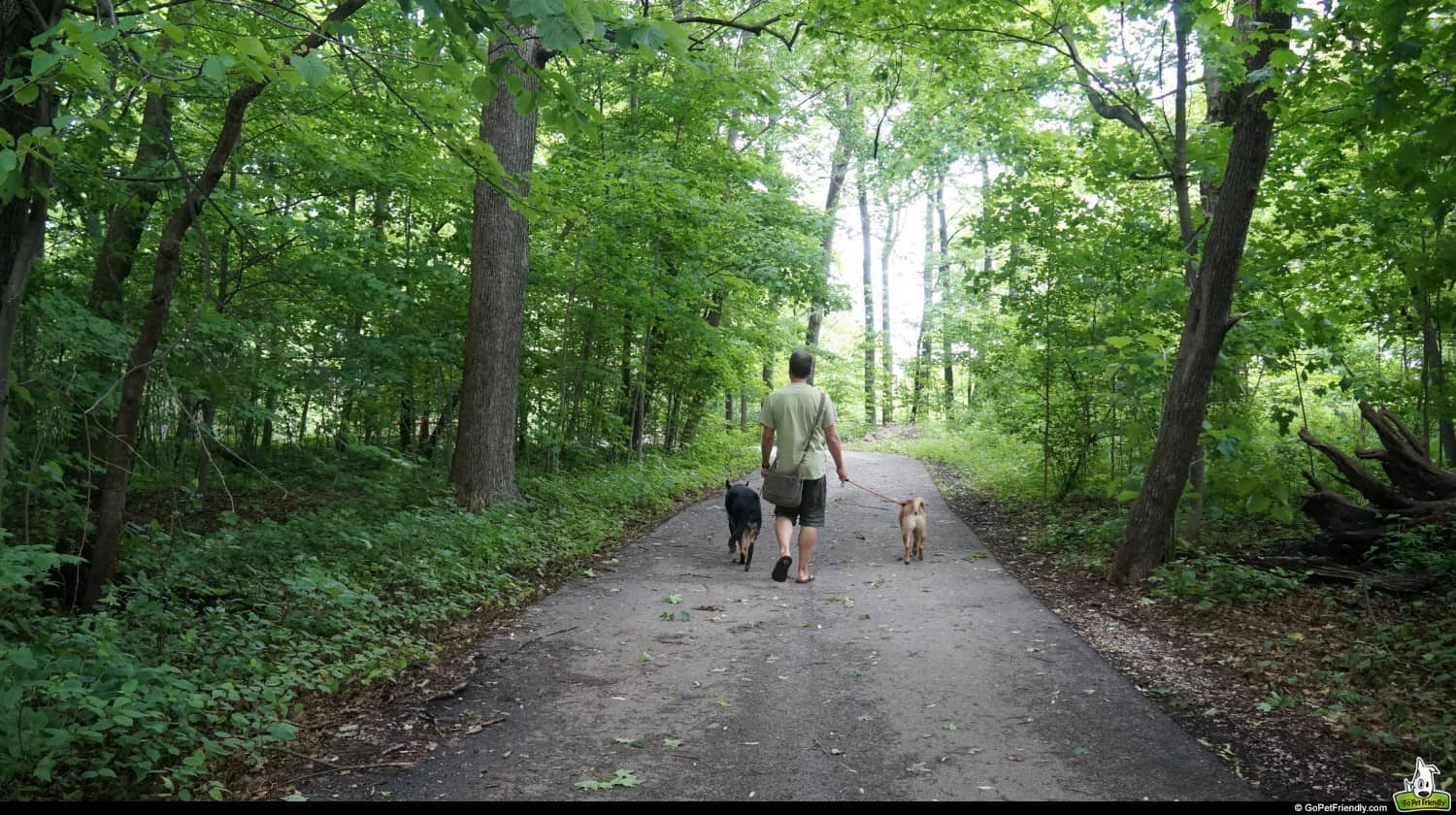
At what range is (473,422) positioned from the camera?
973cm

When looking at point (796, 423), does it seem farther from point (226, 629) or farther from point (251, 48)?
point (251, 48)

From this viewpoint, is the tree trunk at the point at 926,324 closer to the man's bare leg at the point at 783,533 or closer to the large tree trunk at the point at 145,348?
the man's bare leg at the point at 783,533

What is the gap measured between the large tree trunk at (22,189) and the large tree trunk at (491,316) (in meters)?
5.67

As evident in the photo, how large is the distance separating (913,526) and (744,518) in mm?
1807

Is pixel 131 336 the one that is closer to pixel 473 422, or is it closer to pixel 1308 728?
pixel 473 422

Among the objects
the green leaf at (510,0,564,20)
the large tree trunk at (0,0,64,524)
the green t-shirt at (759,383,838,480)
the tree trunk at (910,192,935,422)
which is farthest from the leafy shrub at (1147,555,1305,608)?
the tree trunk at (910,192,935,422)

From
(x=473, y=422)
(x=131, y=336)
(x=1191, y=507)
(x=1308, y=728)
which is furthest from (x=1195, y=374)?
(x=131, y=336)

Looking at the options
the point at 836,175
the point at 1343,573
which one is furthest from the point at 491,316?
the point at 836,175

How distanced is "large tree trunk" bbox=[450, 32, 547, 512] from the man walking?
3.47m

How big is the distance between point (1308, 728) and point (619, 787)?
3362mm

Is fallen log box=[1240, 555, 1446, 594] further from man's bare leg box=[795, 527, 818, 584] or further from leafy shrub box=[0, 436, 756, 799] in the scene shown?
leafy shrub box=[0, 436, 756, 799]

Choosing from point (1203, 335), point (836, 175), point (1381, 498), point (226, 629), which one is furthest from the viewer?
point (836, 175)

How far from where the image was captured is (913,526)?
29.3ft

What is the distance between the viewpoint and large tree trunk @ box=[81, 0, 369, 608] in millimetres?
5164
